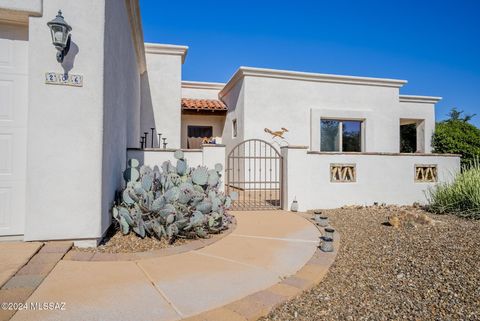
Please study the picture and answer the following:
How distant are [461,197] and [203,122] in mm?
10450

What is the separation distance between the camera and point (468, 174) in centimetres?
801

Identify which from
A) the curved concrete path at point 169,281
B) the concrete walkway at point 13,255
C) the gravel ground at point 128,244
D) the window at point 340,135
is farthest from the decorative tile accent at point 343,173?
the concrete walkway at point 13,255

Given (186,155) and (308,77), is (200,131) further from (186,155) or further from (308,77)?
(186,155)

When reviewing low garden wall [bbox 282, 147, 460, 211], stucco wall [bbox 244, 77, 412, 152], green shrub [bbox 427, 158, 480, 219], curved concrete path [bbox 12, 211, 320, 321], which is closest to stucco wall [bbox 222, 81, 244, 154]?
stucco wall [bbox 244, 77, 412, 152]

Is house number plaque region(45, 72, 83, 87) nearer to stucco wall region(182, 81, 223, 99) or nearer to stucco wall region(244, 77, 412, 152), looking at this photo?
stucco wall region(244, 77, 412, 152)

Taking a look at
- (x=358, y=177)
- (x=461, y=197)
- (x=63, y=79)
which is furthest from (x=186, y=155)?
(x=461, y=197)

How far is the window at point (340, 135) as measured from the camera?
12.1m

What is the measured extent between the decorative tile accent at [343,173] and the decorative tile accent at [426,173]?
230 cm

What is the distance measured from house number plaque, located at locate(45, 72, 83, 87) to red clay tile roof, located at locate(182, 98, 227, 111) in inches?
333

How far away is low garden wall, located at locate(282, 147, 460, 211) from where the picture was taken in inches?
299

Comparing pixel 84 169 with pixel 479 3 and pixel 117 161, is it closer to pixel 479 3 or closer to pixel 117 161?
pixel 117 161

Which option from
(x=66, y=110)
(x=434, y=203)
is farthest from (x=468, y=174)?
(x=66, y=110)

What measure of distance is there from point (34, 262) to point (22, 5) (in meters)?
3.22

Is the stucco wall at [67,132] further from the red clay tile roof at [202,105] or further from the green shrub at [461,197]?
the green shrub at [461,197]
